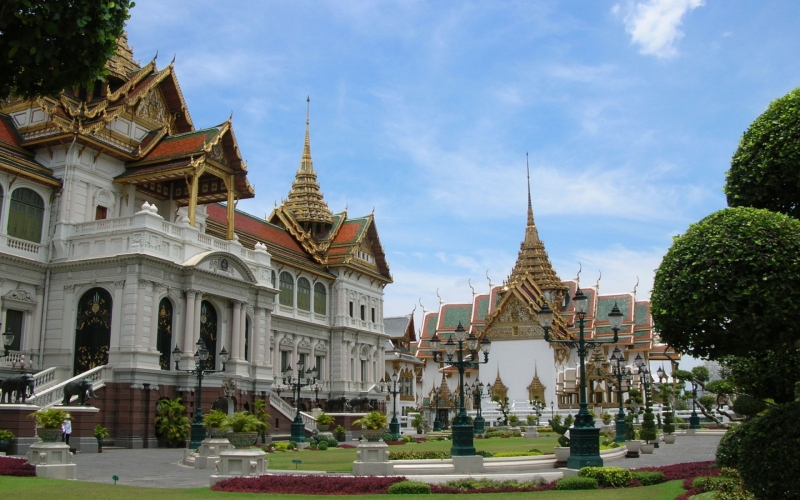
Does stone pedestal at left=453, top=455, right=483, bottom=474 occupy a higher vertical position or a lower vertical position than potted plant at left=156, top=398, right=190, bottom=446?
lower

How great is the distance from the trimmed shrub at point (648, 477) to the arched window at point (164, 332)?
20.8m

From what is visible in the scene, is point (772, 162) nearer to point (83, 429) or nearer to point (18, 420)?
point (18, 420)

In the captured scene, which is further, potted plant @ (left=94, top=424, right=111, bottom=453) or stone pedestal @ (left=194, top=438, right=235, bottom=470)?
potted plant @ (left=94, top=424, right=111, bottom=453)

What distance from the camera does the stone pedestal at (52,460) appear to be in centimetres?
1616

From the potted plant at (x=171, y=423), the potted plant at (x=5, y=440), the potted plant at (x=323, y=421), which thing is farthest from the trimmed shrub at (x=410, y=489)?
the potted plant at (x=323, y=421)

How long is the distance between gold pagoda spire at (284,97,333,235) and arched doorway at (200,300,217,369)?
20543mm

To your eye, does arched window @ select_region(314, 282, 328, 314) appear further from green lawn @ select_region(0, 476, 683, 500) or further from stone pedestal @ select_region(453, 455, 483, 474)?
green lawn @ select_region(0, 476, 683, 500)

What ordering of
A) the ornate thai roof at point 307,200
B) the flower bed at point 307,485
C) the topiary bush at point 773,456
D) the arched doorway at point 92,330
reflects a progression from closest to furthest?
the topiary bush at point 773,456, the flower bed at point 307,485, the arched doorway at point 92,330, the ornate thai roof at point 307,200

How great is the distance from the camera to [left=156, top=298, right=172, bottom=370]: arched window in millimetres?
30891

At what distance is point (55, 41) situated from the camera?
Answer: 31.0ft

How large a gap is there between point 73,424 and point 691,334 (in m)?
20.6

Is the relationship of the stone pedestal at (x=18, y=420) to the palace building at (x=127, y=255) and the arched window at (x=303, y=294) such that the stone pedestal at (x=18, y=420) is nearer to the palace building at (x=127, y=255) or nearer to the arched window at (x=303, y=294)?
the palace building at (x=127, y=255)

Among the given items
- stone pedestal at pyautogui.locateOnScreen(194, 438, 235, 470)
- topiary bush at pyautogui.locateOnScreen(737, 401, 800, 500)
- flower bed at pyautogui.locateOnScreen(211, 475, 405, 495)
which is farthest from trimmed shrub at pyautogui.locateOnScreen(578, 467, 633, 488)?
stone pedestal at pyautogui.locateOnScreen(194, 438, 235, 470)

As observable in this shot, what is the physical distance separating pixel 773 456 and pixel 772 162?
13.7ft
